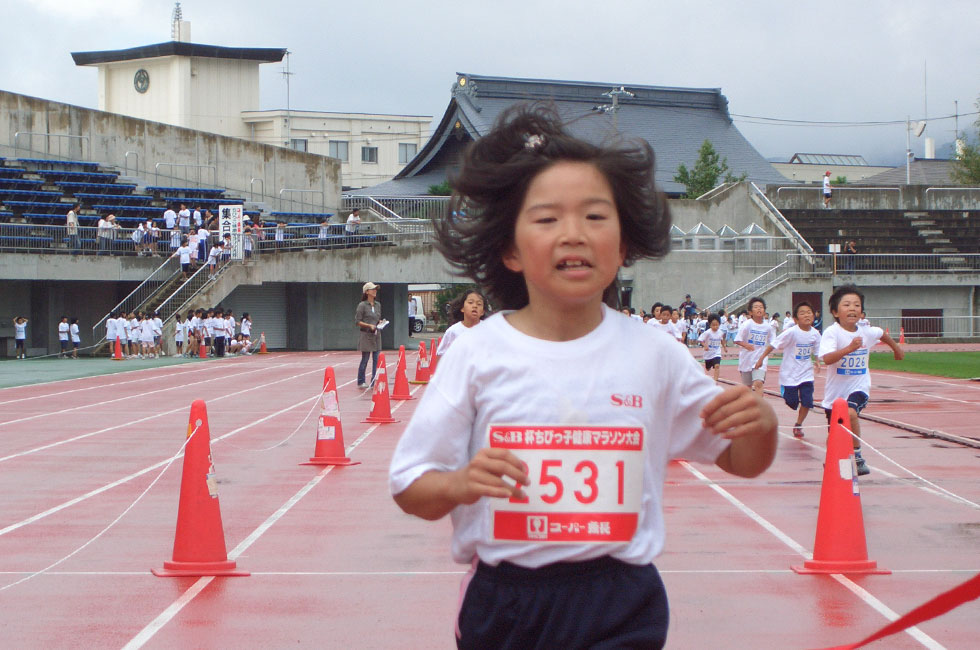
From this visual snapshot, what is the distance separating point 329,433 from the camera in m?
13.3

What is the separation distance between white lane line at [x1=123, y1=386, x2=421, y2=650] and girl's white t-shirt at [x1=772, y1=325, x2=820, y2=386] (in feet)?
19.0

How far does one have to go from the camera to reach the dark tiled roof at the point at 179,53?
249 ft

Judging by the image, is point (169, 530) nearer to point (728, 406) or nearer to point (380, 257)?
point (728, 406)

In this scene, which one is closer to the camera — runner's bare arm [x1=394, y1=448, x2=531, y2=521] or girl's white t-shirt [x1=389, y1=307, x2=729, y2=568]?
runner's bare arm [x1=394, y1=448, x2=531, y2=521]

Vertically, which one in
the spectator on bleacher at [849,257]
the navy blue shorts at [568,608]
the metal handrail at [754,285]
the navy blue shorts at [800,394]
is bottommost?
the navy blue shorts at [800,394]

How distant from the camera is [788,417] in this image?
62.3 feet

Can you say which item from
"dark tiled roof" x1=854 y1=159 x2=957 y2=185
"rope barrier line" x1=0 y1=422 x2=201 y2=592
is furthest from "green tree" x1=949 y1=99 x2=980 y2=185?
"rope barrier line" x1=0 y1=422 x2=201 y2=592

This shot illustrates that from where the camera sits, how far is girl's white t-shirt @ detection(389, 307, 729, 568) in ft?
9.68

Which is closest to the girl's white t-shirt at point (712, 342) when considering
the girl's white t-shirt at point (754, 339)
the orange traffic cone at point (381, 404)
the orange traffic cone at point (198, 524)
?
the girl's white t-shirt at point (754, 339)

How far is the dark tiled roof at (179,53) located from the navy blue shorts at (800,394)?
65.3 meters

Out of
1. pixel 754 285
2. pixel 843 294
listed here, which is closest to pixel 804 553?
pixel 843 294

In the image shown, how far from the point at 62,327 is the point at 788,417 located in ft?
89.2

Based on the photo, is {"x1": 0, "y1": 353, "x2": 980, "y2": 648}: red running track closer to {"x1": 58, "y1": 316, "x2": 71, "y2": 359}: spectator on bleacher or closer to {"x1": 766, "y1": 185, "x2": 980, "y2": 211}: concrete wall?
{"x1": 58, "y1": 316, "x2": 71, "y2": 359}: spectator on bleacher

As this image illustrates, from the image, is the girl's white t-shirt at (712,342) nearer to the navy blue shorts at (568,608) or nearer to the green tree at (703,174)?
the navy blue shorts at (568,608)
